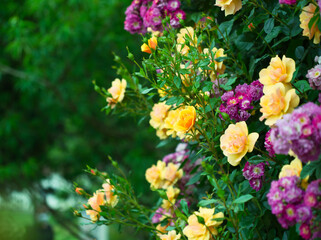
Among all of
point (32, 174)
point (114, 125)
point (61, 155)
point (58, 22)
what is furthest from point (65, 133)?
point (58, 22)

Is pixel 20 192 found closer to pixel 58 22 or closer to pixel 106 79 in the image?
pixel 106 79

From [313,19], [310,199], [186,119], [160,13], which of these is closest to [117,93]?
[160,13]

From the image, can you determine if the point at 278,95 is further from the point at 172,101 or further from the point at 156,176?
the point at 156,176

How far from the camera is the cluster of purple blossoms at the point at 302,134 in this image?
542mm

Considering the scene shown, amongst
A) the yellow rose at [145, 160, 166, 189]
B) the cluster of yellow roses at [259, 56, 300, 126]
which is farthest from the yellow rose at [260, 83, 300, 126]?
the yellow rose at [145, 160, 166, 189]

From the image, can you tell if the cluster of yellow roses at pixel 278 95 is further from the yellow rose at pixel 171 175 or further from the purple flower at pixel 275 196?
the yellow rose at pixel 171 175

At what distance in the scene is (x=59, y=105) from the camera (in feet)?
11.8

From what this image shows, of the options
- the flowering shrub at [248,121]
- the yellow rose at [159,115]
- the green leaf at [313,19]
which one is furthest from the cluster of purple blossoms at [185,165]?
the green leaf at [313,19]

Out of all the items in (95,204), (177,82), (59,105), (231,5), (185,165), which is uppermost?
(231,5)

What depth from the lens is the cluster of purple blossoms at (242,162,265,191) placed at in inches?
30.4

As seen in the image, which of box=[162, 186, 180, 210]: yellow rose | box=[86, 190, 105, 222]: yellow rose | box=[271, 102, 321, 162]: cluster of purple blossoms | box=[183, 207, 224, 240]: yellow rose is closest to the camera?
box=[271, 102, 321, 162]: cluster of purple blossoms

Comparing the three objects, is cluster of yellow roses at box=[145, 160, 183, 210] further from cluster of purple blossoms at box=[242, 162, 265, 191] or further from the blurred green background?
the blurred green background

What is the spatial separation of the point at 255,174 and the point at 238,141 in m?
0.08

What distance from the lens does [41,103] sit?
11.8 feet
